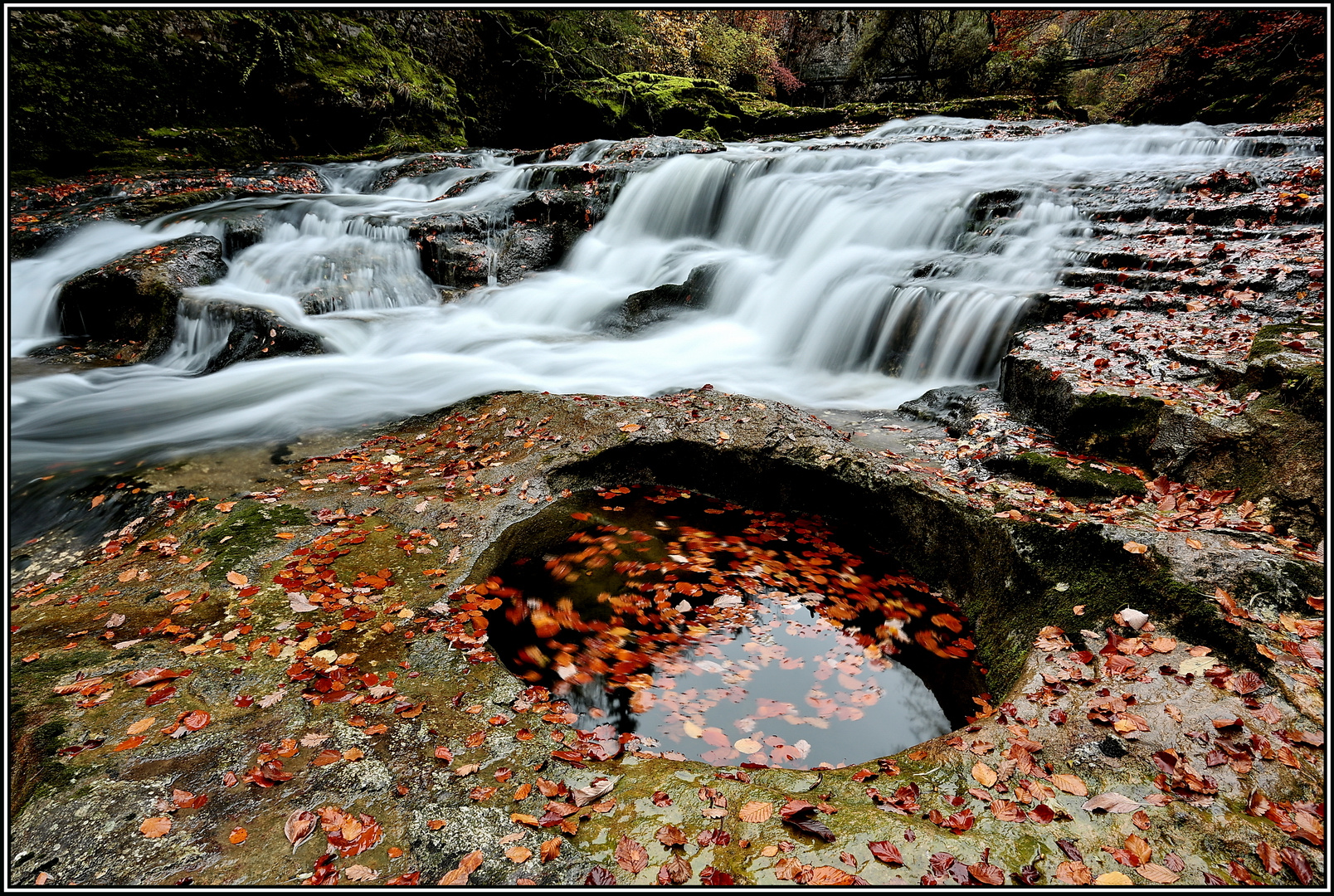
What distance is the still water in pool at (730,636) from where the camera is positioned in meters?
3.46

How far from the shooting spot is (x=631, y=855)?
2.24 metres

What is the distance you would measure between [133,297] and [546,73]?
14.3 meters

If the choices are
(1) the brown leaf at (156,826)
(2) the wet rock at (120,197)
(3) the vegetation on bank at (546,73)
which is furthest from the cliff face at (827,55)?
(1) the brown leaf at (156,826)

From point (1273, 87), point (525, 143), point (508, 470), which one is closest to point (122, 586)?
point (508, 470)

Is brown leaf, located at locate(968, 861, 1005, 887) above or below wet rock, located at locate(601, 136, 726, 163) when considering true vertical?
below

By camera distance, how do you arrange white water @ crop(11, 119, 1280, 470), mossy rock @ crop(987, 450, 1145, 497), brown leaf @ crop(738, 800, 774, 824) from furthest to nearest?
1. white water @ crop(11, 119, 1280, 470)
2. mossy rock @ crop(987, 450, 1145, 497)
3. brown leaf @ crop(738, 800, 774, 824)

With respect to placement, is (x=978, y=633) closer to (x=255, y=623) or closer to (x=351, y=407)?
(x=255, y=623)

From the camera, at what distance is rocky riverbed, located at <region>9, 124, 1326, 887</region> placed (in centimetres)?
225

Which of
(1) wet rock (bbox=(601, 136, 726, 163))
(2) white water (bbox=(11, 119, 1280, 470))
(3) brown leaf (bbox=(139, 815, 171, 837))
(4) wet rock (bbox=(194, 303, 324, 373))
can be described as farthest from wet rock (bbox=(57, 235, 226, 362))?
(1) wet rock (bbox=(601, 136, 726, 163))

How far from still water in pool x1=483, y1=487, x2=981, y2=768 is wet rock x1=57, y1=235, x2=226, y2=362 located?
24.5 feet

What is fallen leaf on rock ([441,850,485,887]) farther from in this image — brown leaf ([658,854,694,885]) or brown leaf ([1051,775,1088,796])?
brown leaf ([1051,775,1088,796])

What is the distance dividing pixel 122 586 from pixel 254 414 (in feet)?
10.0

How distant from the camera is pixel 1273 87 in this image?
13.3 meters

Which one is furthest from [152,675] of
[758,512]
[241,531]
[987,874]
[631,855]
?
[758,512]
